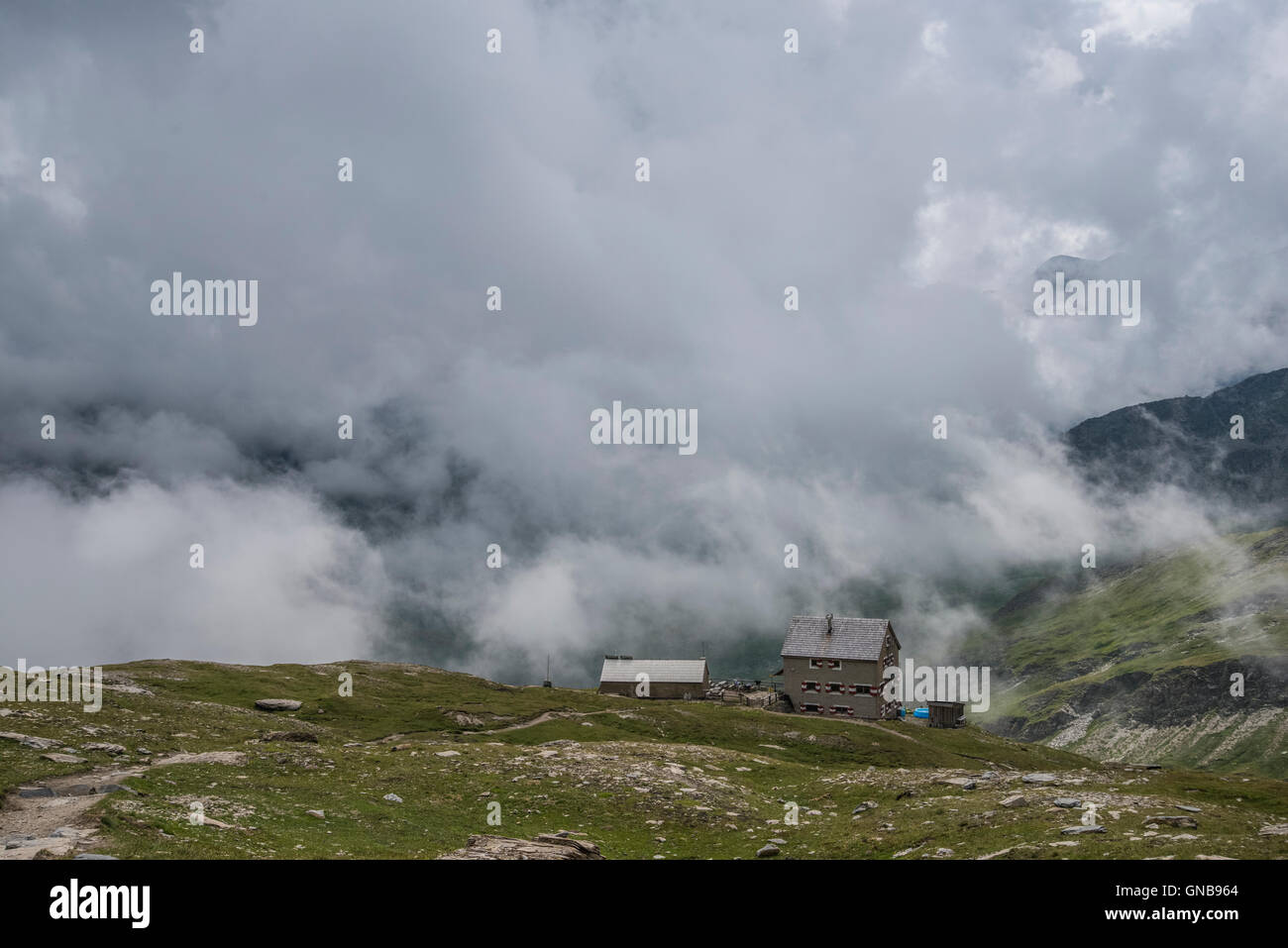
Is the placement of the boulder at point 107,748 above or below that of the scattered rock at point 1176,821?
below

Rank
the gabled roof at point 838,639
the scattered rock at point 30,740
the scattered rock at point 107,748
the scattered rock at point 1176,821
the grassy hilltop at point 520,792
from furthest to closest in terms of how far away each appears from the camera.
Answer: the gabled roof at point 838,639
the scattered rock at point 107,748
the scattered rock at point 30,740
the scattered rock at point 1176,821
the grassy hilltop at point 520,792

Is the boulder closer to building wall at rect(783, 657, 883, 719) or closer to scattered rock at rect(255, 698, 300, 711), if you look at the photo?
scattered rock at rect(255, 698, 300, 711)

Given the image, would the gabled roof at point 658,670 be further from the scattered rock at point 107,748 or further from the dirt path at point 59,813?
the dirt path at point 59,813

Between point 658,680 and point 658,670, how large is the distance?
285cm

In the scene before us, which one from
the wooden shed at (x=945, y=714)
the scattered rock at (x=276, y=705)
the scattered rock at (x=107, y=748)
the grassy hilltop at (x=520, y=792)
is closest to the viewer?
the grassy hilltop at (x=520, y=792)

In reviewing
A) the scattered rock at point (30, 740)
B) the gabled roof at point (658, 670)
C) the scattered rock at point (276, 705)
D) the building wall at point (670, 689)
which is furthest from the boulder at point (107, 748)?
the gabled roof at point (658, 670)

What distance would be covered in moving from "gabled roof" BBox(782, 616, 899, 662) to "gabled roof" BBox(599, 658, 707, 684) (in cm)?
1703

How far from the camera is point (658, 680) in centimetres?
14162

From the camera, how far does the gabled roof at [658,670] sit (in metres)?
141
